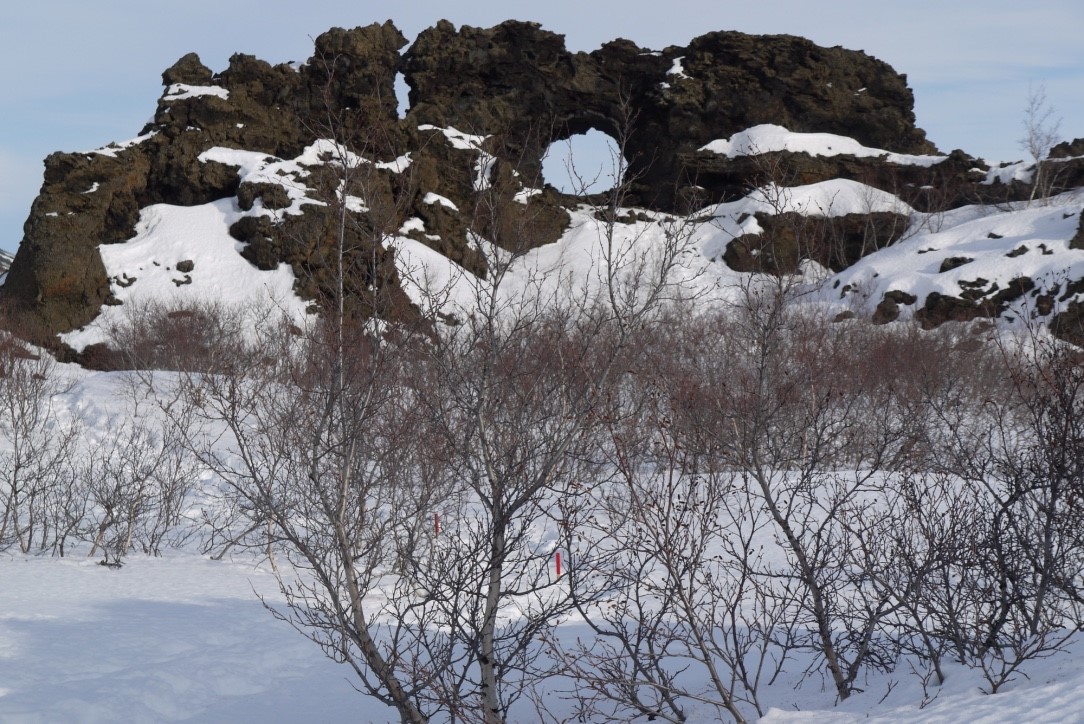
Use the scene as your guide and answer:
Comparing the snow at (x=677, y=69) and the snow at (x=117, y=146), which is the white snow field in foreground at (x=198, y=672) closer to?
the snow at (x=117, y=146)

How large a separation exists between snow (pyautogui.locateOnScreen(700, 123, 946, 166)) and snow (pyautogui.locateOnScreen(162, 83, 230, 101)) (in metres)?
24.9

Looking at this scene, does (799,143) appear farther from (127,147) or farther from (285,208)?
(127,147)

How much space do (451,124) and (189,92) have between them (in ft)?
42.5

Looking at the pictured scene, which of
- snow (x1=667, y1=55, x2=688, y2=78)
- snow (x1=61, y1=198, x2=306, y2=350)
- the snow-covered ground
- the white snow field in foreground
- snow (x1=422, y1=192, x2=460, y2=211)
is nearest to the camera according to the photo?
the white snow field in foreground

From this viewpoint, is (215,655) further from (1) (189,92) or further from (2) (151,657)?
(1) (189,92)

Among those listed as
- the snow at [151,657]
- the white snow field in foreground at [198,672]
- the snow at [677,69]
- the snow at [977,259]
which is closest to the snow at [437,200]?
the snow at [977,259]

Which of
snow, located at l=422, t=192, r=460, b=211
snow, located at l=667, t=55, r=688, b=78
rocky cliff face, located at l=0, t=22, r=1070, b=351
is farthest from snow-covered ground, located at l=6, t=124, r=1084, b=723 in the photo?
snow, located at l=667, t=55, r=688, b=78

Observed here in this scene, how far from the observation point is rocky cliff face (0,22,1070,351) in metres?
37.9

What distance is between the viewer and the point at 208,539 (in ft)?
66.4

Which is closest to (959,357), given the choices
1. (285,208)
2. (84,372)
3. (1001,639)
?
(1001,639)

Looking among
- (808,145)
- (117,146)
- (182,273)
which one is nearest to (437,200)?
(182,273)

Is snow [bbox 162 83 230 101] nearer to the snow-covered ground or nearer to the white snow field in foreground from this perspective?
the snow-covered ground

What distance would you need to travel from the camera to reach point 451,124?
49281 millimetres

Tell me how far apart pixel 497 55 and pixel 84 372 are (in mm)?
31295
